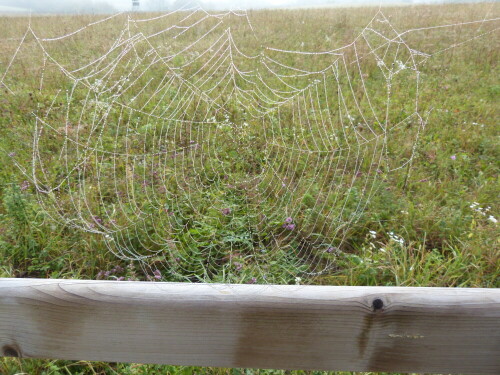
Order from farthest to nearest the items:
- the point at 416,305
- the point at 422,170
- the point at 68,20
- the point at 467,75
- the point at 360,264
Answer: the point at 467,75
the point at 68,20
the point at 422,170
the point at 360,264
the point at 416,305

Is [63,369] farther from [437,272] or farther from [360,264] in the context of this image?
[437,272]

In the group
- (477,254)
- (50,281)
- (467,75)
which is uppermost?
(467,75)

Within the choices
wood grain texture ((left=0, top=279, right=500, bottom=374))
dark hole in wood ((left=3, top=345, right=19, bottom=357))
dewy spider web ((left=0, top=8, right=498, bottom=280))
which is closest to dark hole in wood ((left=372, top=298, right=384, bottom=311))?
wood grain texture ((left=0, top=279, right=500, bottom=374))

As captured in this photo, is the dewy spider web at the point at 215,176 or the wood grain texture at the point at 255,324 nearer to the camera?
the wood grain texture at the point at 255,324

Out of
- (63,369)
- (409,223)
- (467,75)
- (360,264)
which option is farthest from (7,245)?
(467,75)

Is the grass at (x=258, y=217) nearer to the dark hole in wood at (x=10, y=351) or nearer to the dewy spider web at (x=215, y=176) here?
the dewy spider web at (x=215, y=176)

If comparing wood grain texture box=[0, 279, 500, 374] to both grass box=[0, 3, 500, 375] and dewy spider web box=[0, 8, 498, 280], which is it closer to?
dewy spider web box=[0, 8, 498, 280]

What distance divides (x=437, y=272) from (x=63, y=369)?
2113 millimetres

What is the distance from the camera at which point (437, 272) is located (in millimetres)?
2371

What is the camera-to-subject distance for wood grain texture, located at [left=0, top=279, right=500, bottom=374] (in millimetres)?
1068

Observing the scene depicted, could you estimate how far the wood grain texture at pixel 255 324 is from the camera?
107 centimetres

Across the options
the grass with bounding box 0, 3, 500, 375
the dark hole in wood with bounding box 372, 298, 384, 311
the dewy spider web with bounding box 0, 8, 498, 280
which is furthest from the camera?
the grass with bounding box 0, 3, 500, 375

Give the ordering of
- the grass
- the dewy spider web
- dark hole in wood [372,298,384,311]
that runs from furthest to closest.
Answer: the grass → the dewy spider web → dark hole in wood [372,298,384,311]

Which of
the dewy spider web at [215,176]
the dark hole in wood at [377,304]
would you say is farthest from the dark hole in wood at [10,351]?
the dark hole in wood at [377,304]
